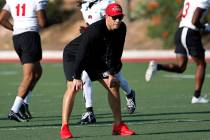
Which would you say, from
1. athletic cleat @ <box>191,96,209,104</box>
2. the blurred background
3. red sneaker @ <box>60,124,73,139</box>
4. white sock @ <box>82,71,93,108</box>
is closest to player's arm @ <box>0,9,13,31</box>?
white sock @ <box>82,71,93,108</box>

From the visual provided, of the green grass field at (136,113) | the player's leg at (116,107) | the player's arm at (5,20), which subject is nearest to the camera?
the player's leg at (116,107)

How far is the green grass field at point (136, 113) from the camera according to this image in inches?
444

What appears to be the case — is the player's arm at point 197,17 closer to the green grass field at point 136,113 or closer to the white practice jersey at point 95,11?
the green grass field at point 136,113

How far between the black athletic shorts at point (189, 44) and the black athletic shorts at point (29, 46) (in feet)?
12.9

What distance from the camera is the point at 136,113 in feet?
46.5

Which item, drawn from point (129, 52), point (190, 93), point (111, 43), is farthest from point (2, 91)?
point (129, 52)

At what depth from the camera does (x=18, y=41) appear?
1312 centimetres

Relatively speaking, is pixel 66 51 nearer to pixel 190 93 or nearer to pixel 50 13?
pixel 190 93

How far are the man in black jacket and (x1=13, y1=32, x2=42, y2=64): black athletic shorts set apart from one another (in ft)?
6.08

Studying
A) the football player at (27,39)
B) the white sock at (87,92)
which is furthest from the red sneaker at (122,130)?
the football player at (27,39)

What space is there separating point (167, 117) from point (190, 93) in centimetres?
478

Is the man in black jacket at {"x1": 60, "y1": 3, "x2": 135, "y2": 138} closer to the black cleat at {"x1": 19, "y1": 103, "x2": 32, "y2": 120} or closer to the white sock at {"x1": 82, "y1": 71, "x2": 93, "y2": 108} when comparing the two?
the white sock at {"x1": 82, "y1": 71, "x2": 93, "y2": 108}

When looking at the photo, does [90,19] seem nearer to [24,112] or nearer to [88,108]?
[88,108]

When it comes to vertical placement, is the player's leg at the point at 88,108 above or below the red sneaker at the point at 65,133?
below
